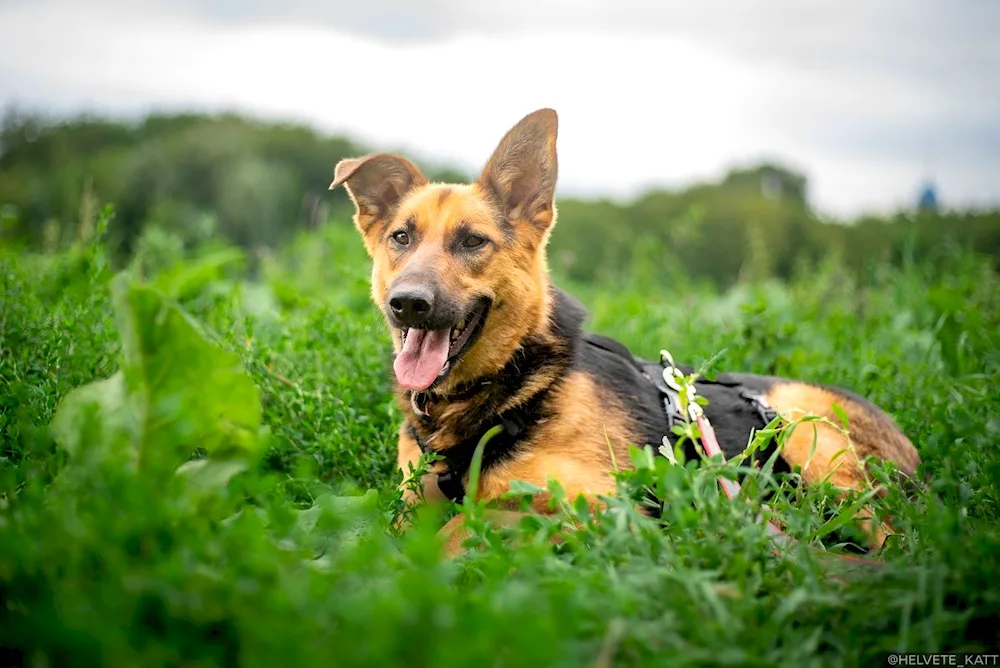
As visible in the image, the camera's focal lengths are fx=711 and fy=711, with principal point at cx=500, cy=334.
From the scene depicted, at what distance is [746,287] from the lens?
8.65 metres

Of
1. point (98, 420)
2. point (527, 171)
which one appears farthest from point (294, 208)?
point (98, 420)

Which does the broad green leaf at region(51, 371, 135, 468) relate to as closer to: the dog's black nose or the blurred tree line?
the dog's black nose

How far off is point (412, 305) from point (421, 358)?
280 millimetres

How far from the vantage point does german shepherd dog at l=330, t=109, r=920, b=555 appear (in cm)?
315

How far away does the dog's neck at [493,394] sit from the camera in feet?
10.7

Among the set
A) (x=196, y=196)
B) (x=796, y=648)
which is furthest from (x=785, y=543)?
(x=196, y=196)

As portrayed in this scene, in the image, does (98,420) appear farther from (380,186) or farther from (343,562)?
(380,186)

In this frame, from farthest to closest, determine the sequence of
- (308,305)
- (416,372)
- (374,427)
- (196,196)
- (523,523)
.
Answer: (196,196), (308,305), (374,427), (416,372), (523,523)

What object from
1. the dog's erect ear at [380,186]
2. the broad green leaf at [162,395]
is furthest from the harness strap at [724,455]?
the dog's erect ear at [380,186]

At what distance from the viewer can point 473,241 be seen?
3568 mm

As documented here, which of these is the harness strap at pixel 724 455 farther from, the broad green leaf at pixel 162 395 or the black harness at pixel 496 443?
the broad green leaf at pixel 162 395

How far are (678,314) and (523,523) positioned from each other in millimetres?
4922

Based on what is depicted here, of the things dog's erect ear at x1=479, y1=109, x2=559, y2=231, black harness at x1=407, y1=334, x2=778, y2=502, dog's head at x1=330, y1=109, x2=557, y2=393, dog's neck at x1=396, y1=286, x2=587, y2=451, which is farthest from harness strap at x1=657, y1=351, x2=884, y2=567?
dog's erect ear at x1=479, y1=109, x2=559, y2=231

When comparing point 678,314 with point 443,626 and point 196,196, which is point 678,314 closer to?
point 443,626
